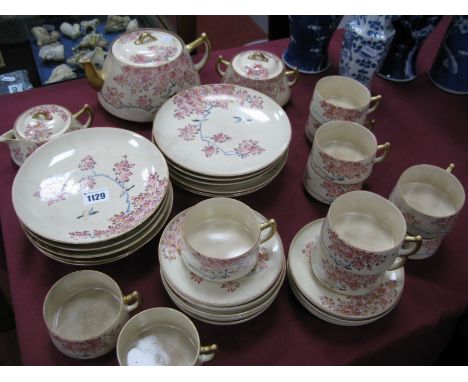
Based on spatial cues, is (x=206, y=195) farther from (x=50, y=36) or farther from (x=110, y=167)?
(x=50, y=36)

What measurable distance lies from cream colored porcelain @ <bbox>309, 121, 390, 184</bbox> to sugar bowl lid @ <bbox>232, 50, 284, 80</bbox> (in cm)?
20

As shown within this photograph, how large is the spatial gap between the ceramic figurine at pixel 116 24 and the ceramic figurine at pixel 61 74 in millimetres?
210

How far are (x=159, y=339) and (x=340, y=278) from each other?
27 centimetres

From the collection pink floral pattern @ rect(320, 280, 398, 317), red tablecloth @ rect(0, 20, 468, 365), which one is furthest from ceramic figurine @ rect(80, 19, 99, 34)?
pink floral pattern @ rect(320, 280, 398, 317)

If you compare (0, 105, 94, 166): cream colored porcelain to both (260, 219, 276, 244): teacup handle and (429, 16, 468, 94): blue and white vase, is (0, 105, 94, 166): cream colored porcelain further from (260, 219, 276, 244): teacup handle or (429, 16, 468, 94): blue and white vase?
(429, 16, 468, 94): blue and white vase

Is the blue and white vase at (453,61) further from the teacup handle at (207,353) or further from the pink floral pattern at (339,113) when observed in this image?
the teacup handle at (207,353)

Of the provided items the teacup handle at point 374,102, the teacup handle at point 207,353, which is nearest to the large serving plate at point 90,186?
the teacup handle at point 207,353

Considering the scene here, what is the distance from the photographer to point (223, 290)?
647 millimetres

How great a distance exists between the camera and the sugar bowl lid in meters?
0.96

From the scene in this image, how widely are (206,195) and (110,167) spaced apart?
180 mm

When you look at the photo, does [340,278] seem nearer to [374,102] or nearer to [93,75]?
[374,102]

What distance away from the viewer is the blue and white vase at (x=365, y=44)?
3.12ft

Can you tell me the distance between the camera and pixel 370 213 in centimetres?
72

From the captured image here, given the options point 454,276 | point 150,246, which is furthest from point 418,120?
point 150,246
